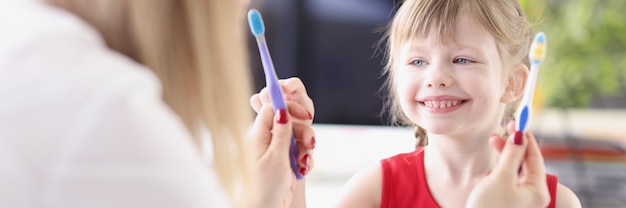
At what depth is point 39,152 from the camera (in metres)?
0.48

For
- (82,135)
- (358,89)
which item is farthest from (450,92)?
(358,89)

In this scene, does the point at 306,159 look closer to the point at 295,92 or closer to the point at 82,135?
the point at 295,92

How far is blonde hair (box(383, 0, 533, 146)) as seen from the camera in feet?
2.78

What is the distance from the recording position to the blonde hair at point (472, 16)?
33.4 inches

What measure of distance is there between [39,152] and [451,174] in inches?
21.8

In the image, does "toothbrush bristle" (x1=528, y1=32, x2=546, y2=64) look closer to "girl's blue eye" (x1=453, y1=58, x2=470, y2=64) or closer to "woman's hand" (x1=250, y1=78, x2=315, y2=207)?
"girl's blue eye" (x1=453, y1=58, x2=470, y2=64)

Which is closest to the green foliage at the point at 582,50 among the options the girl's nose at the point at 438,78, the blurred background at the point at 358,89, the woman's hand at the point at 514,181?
the blurred background at the point at 358,89

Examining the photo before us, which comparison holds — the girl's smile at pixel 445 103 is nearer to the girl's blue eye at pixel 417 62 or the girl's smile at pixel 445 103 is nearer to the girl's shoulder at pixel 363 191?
the girl's blue eye at pixel 417 62

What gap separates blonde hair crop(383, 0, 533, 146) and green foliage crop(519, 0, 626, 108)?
4.70ft

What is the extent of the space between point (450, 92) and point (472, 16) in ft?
0.30

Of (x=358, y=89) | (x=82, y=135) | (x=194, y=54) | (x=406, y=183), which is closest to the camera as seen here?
(x=82, y=135)

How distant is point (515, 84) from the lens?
895 millimetres

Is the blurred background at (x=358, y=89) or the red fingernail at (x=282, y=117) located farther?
the blurred background at (x=358, y=89)

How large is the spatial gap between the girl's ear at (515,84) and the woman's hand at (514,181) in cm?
17
